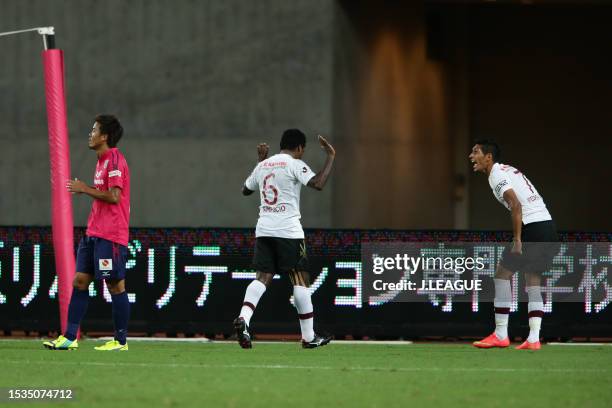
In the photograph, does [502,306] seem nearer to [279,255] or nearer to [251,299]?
[279,255]

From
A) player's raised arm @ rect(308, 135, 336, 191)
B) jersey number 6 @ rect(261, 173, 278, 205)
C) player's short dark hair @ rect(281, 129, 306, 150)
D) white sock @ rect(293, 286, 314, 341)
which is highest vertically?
player's short dark hair @ rect(281, 129, 306, 150)

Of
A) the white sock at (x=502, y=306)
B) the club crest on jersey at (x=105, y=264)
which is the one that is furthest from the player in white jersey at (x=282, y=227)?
the white sock at (x=502, y=306)

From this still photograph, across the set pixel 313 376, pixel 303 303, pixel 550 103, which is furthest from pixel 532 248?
pixel 550 103

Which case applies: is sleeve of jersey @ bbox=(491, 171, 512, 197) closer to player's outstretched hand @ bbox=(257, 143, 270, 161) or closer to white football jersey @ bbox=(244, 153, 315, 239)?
white football jersey @ bbox=(244, 153, 315, 239)

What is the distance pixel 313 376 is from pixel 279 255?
268cm

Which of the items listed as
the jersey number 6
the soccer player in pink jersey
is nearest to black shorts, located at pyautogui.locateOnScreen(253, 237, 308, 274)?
the jersey number 6

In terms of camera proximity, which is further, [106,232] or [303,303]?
[303,303]

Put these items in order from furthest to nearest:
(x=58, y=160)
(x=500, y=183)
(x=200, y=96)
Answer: (x=200, y=96), (x=58, y=160), (x=500, y=183)

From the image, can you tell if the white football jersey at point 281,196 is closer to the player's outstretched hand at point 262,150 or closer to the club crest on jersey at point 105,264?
the player's outstretched hand at point 262,150

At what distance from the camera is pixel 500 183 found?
1372cm

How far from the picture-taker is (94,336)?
52.2 ft

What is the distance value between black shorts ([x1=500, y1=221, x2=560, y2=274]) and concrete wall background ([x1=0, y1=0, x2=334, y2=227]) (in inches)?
262

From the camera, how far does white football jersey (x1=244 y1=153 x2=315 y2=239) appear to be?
13148mm

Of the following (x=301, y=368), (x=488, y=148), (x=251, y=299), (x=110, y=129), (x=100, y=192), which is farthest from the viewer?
(x=488, y=148)
